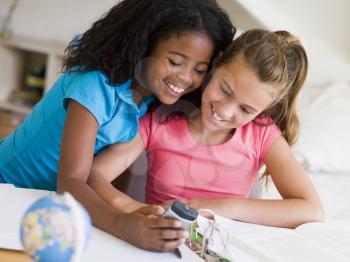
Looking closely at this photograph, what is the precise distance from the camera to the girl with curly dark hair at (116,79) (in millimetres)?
846

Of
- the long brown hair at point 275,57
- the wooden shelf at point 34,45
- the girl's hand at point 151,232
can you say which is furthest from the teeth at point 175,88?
the wooden shelf at point 34,45

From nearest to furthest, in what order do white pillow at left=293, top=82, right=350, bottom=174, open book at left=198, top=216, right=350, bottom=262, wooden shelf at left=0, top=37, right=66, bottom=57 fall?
open book at left=198, top=216, right=350, bottom=262, white pillow at left=293, top=82, right=350, bottom=174, wooden shelf at left=0, top=37, right=66, bottom=57

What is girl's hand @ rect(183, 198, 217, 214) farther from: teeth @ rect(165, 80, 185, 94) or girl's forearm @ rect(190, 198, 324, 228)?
teeth @ rect(165, 80, 185, 94)

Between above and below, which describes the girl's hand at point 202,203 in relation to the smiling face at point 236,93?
below

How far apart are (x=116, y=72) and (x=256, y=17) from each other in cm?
107

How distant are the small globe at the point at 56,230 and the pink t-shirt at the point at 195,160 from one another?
2.14ft

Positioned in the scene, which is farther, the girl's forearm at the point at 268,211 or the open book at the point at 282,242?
the girl's forearm at the point at 268,211

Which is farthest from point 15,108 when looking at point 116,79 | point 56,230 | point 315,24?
point 56,230

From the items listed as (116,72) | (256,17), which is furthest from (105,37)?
(256,17)

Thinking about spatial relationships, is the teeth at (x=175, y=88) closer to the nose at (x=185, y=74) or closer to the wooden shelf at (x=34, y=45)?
the nose at (x=185, y=74)

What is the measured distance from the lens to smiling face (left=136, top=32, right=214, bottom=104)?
0.93 m

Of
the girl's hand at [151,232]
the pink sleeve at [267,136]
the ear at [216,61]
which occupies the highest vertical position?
the ear at [216,61]

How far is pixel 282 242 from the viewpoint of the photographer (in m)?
0.80

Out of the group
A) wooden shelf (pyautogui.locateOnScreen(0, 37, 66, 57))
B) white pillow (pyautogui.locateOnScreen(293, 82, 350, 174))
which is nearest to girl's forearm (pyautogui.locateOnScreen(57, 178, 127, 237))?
white pillow (pyautogui.locateOnScreen(293, 82, 350, 174))
